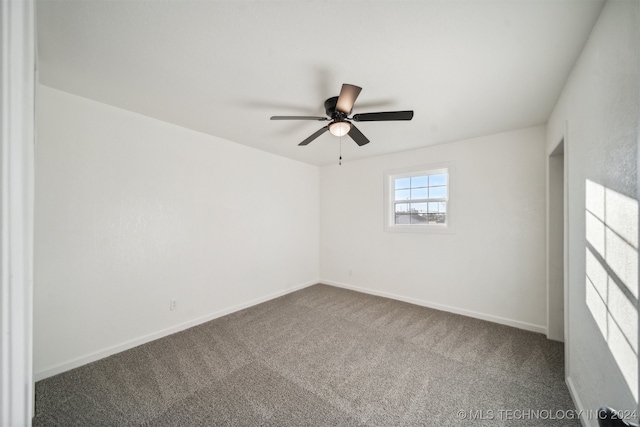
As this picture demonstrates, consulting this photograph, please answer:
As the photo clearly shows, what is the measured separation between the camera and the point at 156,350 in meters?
2.52

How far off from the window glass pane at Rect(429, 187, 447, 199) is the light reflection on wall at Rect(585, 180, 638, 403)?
2158 mm

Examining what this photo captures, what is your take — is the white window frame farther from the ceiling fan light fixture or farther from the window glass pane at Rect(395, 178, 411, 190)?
the ceiling fan light fixture

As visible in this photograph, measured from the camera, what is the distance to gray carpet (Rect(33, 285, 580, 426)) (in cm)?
173

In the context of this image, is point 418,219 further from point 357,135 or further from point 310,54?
point 310,54

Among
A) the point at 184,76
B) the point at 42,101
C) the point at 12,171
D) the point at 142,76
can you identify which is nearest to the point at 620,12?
the point at 12,171

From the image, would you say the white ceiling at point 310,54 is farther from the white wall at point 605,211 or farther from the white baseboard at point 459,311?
the white baseboard at point 459,311

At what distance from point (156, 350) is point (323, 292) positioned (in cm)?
256

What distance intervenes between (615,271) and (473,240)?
7.40ft

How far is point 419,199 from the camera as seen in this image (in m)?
3.98

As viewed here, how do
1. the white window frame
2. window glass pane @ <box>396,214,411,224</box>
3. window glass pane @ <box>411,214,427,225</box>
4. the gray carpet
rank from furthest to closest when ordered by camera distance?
window glass pane @ <box>396,214,411,224</box>, window glass pane @ <box>411,214,427,225</box>, the white window frame, the gray carpet

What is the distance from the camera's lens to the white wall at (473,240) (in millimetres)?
3000

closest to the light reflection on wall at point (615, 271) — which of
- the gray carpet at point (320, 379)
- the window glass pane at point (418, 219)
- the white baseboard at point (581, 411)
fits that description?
the white baseboard at point (581, 411)

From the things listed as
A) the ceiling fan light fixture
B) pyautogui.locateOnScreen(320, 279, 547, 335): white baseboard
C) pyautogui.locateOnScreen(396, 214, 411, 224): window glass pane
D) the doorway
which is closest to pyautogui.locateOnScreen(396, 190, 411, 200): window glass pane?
pyautogui.locateOnScreen(396, 214, 411, 224): window glass pane

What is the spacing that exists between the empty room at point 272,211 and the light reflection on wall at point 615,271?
0.05ft
